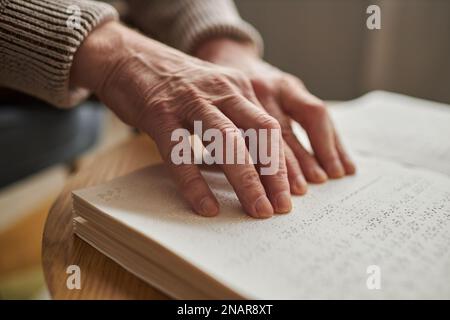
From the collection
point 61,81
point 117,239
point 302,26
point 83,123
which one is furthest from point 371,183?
point 302,26

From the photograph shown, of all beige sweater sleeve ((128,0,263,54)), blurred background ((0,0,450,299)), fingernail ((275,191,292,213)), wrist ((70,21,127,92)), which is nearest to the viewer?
fingernail ((275,191,292,213))

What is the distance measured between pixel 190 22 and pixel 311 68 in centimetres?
107

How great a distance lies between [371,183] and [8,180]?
2.33 feet

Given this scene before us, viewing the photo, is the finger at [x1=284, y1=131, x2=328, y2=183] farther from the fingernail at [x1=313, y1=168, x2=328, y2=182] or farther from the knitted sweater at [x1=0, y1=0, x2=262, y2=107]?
the knitted sweater at [x1=0, y1=0, x2=262, y2=107]

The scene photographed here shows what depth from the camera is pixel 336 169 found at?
0.55 m

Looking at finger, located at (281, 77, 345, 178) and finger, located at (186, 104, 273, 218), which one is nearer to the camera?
finger, located at (186, 104, 273, 218)

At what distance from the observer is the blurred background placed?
3.52ft

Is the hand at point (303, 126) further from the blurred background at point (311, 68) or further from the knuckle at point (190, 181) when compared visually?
the blurred background at point (311, 68)

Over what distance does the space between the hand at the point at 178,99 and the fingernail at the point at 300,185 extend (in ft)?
0.12

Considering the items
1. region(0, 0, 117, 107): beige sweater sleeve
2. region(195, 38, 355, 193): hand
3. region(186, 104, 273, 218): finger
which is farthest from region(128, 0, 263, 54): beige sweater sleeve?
region(186, 104, 273, 218): finger

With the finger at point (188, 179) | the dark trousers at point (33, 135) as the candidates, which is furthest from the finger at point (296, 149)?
the dark trousers at point (33, 135)

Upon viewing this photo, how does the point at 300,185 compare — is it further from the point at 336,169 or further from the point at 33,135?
the point at 33,135

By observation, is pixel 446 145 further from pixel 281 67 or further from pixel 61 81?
pixel 281 67

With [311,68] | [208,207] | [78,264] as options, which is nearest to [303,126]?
[208,207]
